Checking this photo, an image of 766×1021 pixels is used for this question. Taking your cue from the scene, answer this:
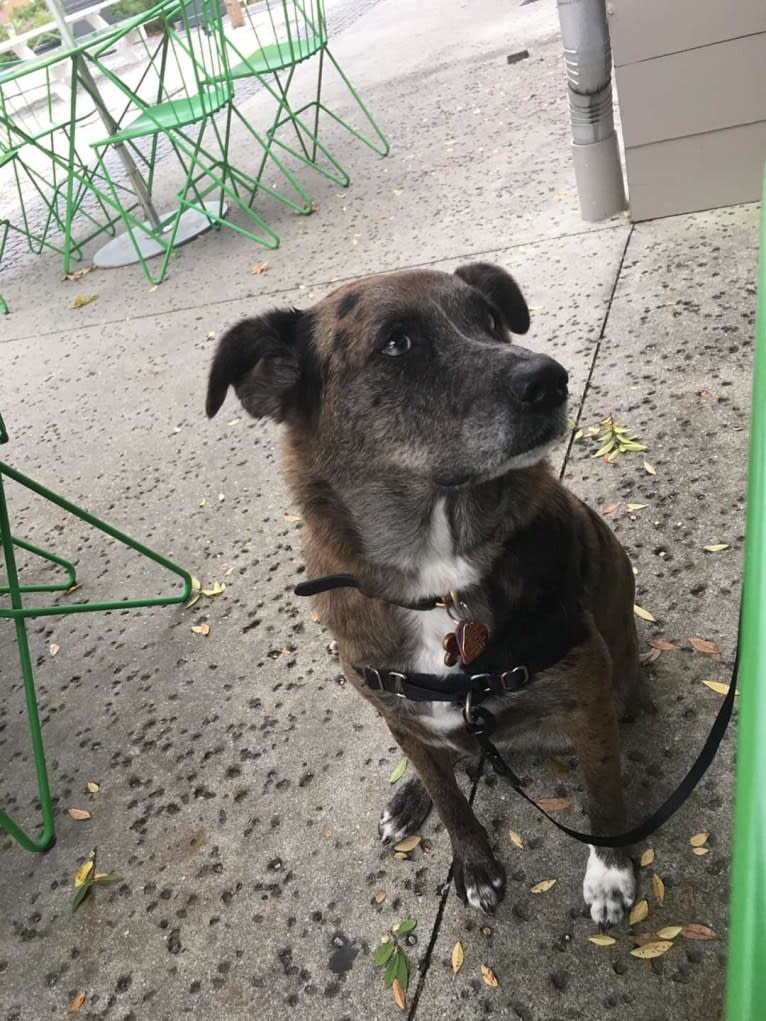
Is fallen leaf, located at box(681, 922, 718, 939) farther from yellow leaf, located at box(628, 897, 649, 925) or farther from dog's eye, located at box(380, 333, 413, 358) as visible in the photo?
dog's eye, located at box(380, 333, 413, 358)

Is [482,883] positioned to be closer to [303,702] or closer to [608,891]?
[608,891]

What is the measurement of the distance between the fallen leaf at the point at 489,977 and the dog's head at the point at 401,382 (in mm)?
1197

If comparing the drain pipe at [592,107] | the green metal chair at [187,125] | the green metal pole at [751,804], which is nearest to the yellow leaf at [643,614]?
the green metal pole at [751,804]

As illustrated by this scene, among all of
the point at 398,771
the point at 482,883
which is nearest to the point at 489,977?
the point at 482,883

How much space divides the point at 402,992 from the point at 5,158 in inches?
255

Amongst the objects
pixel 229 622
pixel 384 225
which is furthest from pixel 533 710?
pixel 384 225

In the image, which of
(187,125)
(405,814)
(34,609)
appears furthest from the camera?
(187,125)

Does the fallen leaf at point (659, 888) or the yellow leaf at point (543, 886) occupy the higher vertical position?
the fallen leaf at point (659, 888)

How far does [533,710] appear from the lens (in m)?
1.87

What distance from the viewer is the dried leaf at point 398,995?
1.94 metres

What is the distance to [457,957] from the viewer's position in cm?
200

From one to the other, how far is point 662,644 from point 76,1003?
2006 mm

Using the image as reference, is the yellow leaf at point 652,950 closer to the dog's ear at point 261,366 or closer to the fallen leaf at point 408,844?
the fallen leaf at point 408,844

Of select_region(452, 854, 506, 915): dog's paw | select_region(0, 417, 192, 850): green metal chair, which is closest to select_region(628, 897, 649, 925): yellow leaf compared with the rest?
select_region(452, 854, 506, 915): dog's paw
